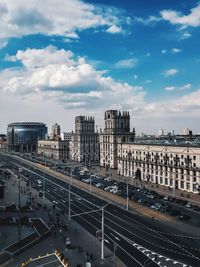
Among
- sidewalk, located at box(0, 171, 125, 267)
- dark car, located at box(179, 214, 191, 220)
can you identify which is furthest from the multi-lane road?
dark car, located at box(179, 214, 191, 220)

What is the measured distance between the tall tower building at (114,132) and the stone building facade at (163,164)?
46.9 feet

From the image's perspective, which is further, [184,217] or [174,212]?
[174,212]

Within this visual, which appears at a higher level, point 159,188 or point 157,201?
point 159,188

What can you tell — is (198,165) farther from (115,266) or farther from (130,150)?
(115,266)

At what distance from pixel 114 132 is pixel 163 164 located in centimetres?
5593

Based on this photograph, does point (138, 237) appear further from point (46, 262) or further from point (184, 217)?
point (46, 262)

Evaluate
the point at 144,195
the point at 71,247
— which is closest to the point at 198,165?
the point at 144,195

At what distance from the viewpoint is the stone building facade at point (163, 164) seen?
12438cm

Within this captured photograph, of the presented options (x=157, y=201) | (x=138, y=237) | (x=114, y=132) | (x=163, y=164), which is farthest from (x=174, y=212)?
(x=114, y=132)

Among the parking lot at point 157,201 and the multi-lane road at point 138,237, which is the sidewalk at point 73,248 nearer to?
the multi-lane road at point 138,237

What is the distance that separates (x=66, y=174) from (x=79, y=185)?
38.1 m

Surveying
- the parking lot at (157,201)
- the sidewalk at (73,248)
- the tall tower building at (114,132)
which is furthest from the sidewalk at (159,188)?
the sidewalk at (73,248)

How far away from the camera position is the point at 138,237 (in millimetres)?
73750

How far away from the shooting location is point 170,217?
89.8m
